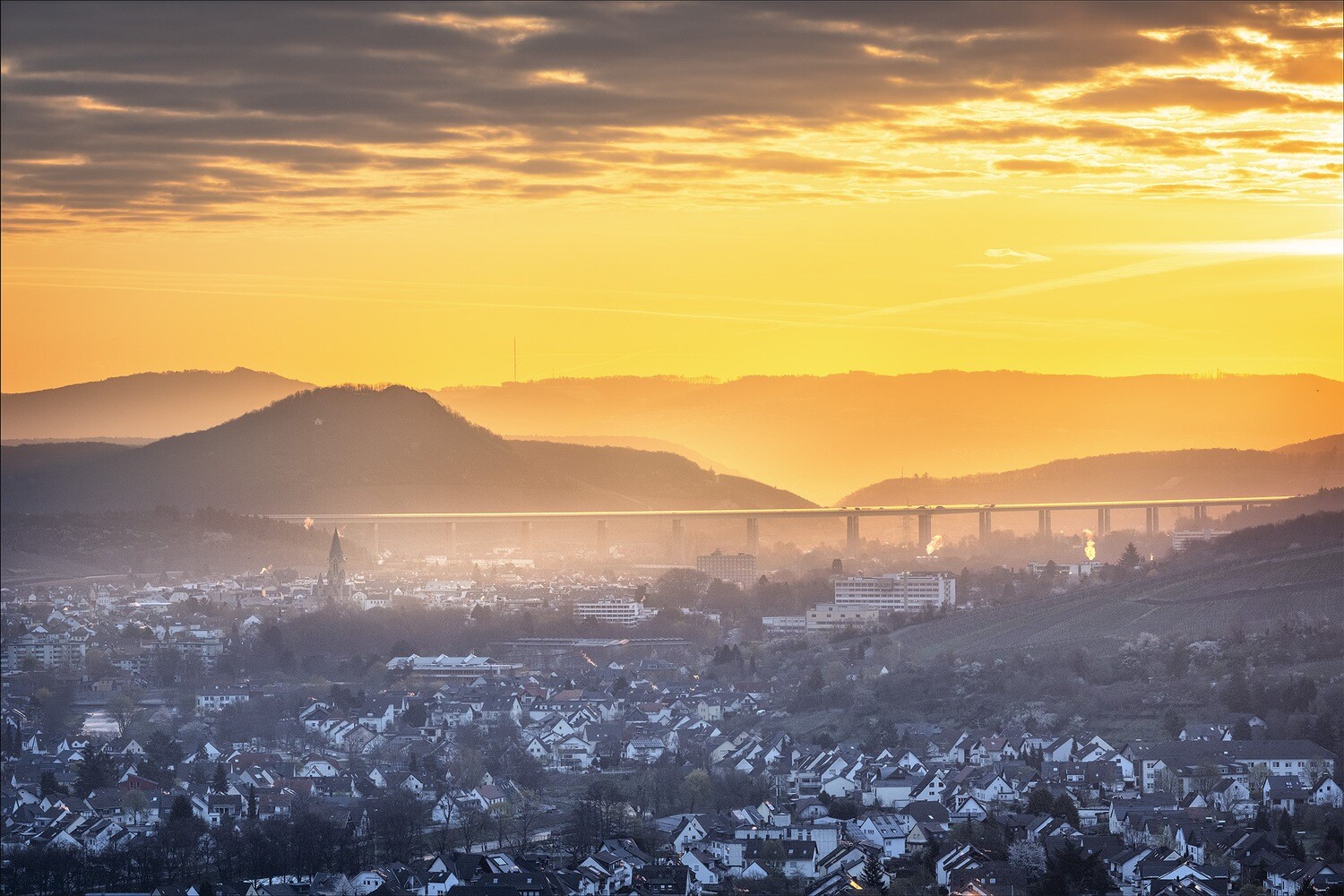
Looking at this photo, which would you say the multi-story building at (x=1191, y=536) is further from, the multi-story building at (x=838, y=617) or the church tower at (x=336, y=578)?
the church tower at (x=336, y=578)

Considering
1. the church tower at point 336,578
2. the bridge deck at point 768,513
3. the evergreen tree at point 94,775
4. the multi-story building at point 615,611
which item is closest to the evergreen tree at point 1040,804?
the evergreen tree at point 94,775

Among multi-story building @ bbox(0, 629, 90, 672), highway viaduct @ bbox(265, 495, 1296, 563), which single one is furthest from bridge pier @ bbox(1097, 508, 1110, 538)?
multi-story building @ bbox(0, 629, 90, 672)

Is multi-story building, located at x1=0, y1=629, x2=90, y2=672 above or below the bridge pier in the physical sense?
below

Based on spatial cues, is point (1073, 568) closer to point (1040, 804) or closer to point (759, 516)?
point (759, 516)

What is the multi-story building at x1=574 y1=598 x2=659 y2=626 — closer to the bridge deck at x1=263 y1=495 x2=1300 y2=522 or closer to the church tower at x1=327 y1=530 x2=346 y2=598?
the church tower at x1=327 y1=530 x2=346 y2=598

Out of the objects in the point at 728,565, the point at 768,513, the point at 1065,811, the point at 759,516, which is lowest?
the point at 1065,811

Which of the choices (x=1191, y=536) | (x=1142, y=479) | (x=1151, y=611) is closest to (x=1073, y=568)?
(x=1191, y=536)

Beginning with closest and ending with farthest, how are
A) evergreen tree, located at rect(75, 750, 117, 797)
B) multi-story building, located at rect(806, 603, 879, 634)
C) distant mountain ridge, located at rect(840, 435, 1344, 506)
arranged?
evergreen tree, located at rect(75, 750, 117, 797) → multi-story building, located at rect(806, 603, 879, 634) → distant mountain ridge, located at rect(840, 435, 1344, 506)

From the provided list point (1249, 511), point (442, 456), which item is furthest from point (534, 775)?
point (442, 456)
